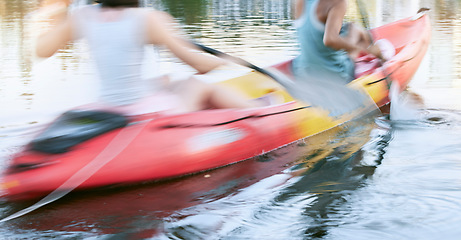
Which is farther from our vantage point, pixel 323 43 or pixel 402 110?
pixel 402 110

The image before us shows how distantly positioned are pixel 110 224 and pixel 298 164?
1427 mm

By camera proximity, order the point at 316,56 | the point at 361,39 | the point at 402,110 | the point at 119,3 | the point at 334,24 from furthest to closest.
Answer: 1. the point at 361,39
2. the point at 402,110
3. the point at 316,56
4. the point at 334,24
5. the point at 119,3

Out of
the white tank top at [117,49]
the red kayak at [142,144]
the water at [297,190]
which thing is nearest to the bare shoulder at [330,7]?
the red kayak at [142,144]

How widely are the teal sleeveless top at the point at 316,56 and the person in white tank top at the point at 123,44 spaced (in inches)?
54.8

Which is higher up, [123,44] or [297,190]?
[123,44]

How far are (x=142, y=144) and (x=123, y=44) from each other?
0.58 m

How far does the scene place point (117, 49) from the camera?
10.0ft

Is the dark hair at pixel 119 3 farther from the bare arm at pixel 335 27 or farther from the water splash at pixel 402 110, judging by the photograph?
the water splash at pixel 402 110

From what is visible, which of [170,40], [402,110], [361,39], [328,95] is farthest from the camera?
[361,39]

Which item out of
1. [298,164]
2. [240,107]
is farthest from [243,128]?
[298,164]

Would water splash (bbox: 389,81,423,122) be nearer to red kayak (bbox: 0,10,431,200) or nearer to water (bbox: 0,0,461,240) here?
water (bbox: 0,0,461,240)

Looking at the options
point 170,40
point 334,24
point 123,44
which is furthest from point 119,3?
point 334,24

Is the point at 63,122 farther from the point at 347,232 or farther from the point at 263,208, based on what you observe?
the point at 347,232

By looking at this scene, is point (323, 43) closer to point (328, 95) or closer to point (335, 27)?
point (335, 27)
